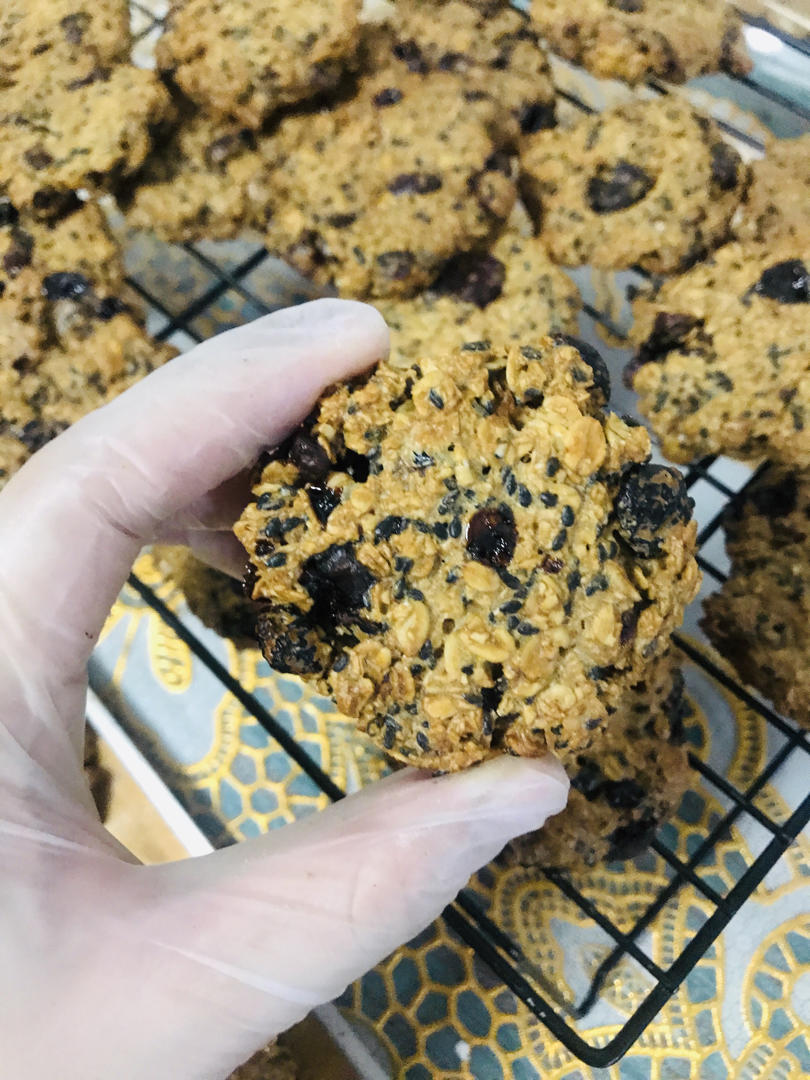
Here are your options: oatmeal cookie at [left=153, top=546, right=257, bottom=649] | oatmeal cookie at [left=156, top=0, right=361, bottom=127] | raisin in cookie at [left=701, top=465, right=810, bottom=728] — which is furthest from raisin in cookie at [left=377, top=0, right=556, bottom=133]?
oatmeal cookie at [left=153, top=546, right=257, bottom=649]

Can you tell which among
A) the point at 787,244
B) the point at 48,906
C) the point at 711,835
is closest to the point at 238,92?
the point at 787,244

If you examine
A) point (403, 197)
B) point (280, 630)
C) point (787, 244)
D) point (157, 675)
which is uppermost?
point (787, 244)

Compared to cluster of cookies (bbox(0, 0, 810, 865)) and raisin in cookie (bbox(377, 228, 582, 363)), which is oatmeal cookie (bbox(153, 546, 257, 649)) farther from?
raisin in cookie (bbox(377, 228, 582, 363))

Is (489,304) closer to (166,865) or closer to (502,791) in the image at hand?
(502,791)

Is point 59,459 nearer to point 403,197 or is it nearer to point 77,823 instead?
point 77,823

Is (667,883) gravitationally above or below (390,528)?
below

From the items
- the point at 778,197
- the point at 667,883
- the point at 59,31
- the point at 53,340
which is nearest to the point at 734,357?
the point at 778,197

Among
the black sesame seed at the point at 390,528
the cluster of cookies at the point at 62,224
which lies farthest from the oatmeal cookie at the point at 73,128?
the black sesame seed at the point at 390,528
